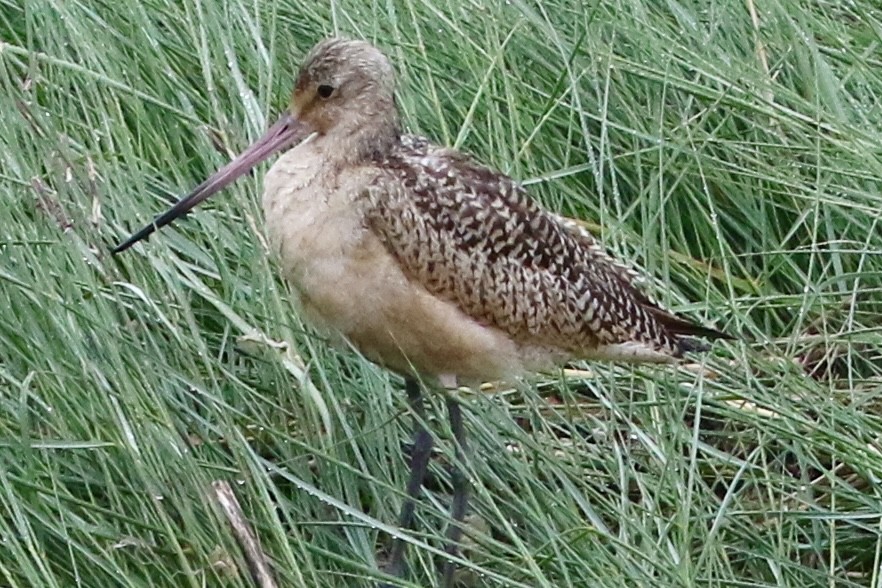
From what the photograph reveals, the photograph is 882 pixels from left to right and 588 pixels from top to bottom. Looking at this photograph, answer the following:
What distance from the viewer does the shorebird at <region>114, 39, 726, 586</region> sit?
10.1 feet

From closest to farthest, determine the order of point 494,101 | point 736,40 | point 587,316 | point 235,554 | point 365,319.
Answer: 1. point 235,554
2. point 365,319
3. point 587,316
4. point 494,101
5. point 736,40

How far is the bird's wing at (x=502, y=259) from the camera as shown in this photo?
123 inches

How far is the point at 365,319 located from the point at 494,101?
1055 mm

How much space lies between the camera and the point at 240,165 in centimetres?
322

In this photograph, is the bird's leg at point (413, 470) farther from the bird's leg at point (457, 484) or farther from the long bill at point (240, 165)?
the long bill at point (240, 165)

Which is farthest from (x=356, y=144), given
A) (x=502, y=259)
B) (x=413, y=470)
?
(x=413, y=470)

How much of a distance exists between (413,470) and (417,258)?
41cm

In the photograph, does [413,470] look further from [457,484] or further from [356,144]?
[356,144]

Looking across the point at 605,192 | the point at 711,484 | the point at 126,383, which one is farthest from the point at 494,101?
the point at 126,383

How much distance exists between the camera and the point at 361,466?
125 inches

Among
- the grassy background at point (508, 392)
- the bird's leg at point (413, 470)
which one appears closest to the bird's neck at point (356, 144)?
the grassy background at point (508, 392)

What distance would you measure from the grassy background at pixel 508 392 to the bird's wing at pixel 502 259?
5.1 inches

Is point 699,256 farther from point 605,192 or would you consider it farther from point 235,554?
point 235,554

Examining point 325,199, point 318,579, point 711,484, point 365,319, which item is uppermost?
point 325,199
